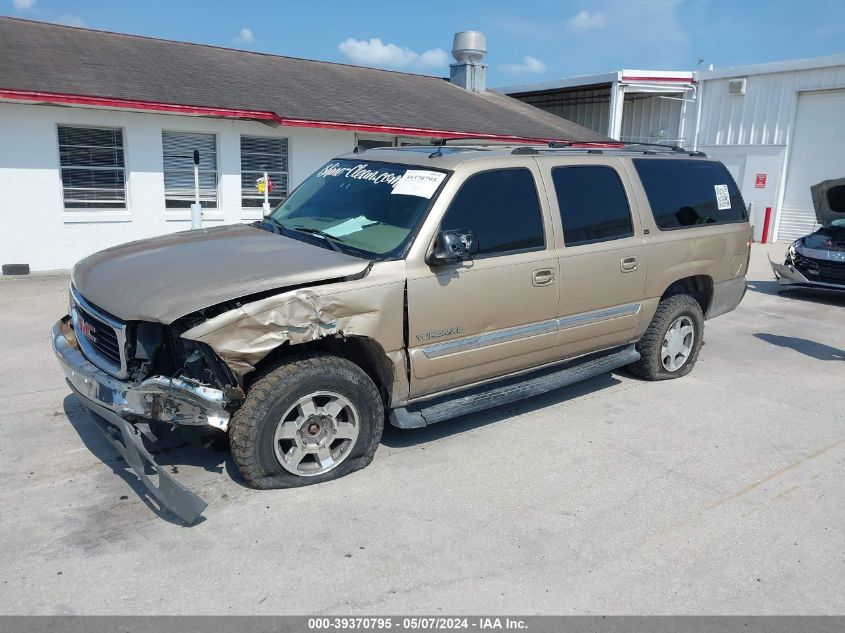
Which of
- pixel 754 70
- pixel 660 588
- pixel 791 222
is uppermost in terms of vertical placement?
pixel 754 70

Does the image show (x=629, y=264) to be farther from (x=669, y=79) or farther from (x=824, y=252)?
(x=669, y=79)

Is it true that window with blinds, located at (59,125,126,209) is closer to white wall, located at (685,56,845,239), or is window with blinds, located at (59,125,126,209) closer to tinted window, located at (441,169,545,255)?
tinted window, located at (441,169,545,255)

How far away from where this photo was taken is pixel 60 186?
11.4 meters

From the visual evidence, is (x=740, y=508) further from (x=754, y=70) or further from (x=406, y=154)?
(x=754, y=70)

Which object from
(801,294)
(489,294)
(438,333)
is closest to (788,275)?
(801,294)

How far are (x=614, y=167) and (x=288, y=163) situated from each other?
986 cm

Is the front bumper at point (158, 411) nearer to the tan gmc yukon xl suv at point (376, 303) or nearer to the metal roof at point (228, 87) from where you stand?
the tan gmc yukon xl suv at point (376, 303)

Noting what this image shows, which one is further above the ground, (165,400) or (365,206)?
(365,206)

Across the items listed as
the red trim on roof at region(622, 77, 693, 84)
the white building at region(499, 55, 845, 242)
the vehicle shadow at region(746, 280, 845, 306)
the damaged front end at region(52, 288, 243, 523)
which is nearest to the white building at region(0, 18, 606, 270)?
the red trim on roof at region(622, 77, 693, 84)

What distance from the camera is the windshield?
4.32m

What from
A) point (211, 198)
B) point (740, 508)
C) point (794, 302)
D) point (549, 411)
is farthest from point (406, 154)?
point (211, 198)

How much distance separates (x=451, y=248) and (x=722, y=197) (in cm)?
363

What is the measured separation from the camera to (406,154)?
5.05m

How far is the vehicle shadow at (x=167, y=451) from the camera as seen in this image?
13.3 feet
